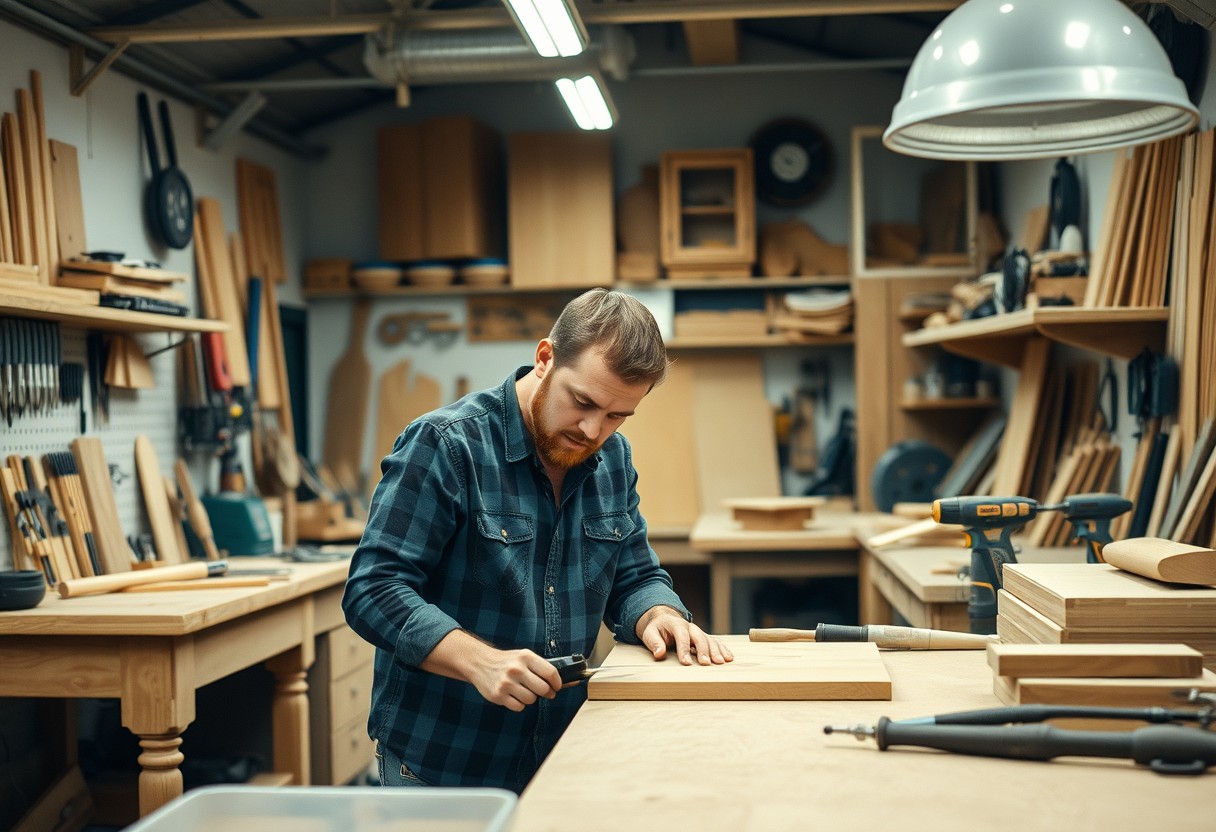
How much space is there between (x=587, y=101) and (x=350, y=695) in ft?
8.62

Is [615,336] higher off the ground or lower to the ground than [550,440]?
higher

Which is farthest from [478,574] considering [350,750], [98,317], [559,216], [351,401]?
[351,401]

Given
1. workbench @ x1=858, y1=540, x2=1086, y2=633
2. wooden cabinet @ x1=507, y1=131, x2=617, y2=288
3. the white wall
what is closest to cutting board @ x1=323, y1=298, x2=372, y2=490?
wooden cabinet @ x1=507, y1=131, x2=617, y2=288

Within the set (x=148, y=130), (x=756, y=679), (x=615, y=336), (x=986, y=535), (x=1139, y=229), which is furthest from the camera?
(x=148, y=130)

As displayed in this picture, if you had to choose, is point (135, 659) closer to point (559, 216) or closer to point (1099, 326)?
point (1099, 326)

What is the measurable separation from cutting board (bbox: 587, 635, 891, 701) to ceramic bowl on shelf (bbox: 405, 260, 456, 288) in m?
4.39

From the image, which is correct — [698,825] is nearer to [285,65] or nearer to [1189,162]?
[1189,162]

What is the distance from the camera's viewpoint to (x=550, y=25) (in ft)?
12.5

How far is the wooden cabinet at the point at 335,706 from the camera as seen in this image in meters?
4.35

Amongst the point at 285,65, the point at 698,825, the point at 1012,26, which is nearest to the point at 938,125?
the point at 1012,26

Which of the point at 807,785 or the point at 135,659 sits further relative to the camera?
the point at 135,659

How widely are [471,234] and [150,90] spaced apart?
177 cm

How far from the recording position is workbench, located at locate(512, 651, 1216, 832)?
1.30 m

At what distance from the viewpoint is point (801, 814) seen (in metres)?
1.33
